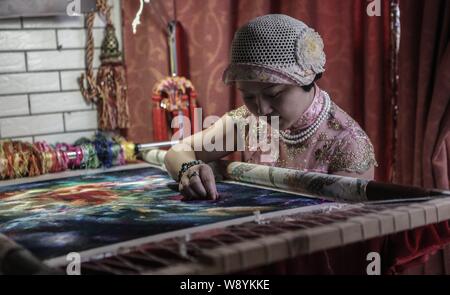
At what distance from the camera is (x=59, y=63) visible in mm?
2439

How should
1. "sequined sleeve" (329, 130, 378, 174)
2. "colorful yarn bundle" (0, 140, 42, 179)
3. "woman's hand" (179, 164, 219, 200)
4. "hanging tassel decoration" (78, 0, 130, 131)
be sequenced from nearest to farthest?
"woman's hand" (179, 164, 219, 200)
"sequined sleeve" (329, 130, 378, 174)
"colorful yarn bundle" (0, 140, 42, 179)
"hanging tassel decoration" (78, 0, 130, 131)

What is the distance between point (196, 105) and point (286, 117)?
1.24 metres

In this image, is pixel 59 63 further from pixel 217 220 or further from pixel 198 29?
pixel 217 220

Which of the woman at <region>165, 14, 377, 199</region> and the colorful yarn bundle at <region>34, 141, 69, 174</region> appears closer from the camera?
the woman at <region>165, 14, 377, 199</region>

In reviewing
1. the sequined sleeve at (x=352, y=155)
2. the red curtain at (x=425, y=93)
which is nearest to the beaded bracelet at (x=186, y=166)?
the sequined sleeve at (x=352, y=155)

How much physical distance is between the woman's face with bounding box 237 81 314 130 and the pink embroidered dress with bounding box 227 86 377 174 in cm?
6

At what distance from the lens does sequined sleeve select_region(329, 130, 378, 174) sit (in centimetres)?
144

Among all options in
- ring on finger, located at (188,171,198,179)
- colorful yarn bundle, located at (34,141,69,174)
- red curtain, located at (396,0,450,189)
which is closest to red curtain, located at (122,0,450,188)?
red curtain, located at (396,0,450,189)

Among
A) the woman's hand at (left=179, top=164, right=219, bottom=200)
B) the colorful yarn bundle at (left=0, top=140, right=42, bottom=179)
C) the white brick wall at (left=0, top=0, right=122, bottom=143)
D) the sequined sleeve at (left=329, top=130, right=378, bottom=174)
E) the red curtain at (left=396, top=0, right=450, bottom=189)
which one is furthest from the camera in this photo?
the white brick wall at (left=0, top=0, right=122, bottom=143)

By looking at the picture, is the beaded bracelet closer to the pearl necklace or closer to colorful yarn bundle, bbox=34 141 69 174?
the pearl necklace

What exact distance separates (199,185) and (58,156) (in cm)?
81

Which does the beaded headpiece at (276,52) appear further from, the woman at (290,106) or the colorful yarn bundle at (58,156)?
the colorful yarn bundle at (58,156)

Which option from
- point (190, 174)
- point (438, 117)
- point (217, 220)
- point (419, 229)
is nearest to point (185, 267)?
point (217, 220)

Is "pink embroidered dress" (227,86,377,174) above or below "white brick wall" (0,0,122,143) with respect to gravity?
below
